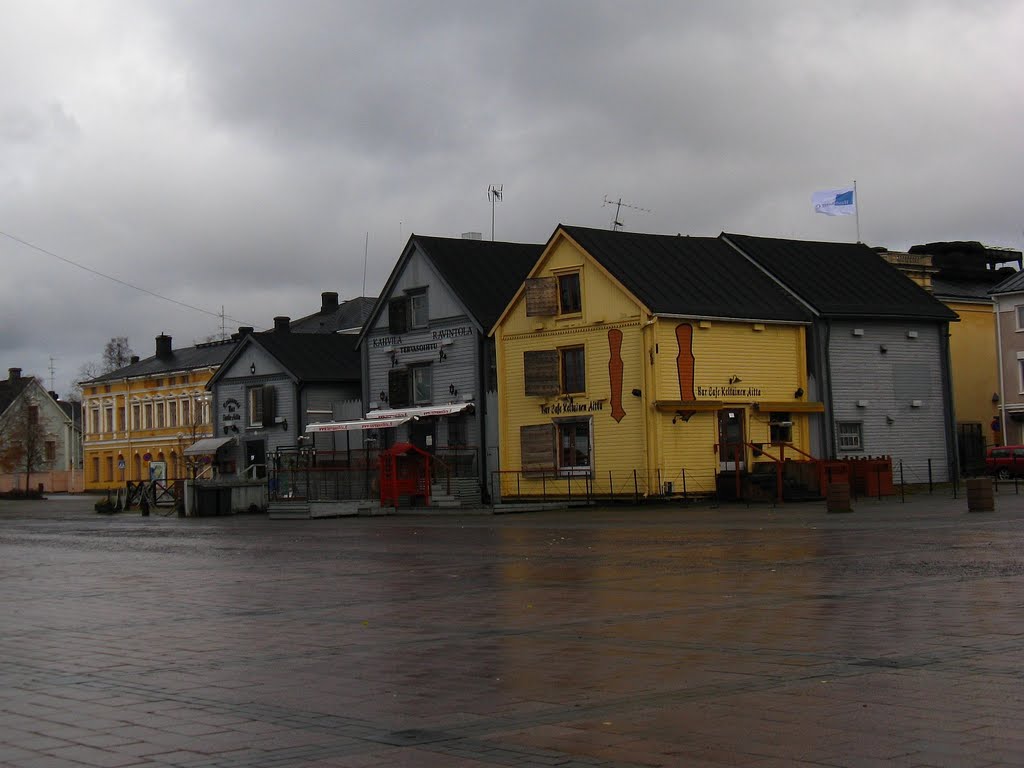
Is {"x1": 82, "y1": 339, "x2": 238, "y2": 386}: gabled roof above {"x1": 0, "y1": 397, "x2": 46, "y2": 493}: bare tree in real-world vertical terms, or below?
above

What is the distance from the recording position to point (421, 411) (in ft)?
165

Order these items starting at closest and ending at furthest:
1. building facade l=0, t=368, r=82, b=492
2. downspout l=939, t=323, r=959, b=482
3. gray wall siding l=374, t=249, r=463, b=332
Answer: downspout l=939, t=323, r=959, b=482 → gray wall siding l=374, t=249, r=463, b=332 → building facade l=0, t=368, r=82, b=492

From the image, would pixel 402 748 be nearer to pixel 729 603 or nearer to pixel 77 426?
pixel 729 603

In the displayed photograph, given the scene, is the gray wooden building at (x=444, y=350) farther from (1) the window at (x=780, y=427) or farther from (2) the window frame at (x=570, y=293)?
(1) the window at (x=780, y=427)

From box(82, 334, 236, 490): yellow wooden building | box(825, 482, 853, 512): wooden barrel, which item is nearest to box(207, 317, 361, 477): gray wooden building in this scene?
box(82, 334, 236, 490): yellow wooden building

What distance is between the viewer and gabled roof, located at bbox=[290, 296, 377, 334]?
84.2m

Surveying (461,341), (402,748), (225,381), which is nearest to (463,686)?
(402,748)

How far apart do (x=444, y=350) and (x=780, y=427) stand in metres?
13.2

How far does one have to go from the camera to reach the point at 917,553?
1809cm

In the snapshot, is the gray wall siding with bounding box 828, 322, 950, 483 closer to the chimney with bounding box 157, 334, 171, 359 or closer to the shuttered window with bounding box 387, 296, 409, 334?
the shuttered window with bounding box 387, 296, 409, 334

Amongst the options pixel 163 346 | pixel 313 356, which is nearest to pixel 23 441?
pixel 163 346

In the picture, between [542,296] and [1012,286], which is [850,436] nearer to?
[542,296]

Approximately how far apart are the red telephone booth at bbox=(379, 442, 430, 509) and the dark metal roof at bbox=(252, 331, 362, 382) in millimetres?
13937

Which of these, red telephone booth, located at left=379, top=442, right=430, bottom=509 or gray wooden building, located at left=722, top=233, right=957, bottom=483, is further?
gray wooden building, located at left=722, top=233, right=957, bottom=483
